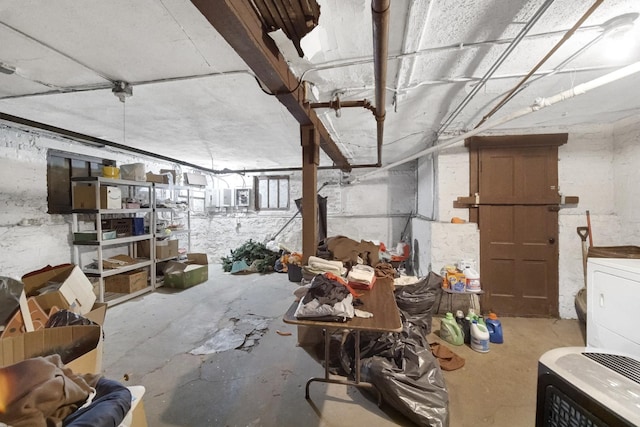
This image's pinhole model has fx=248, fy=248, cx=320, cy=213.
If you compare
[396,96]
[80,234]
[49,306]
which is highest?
[396,96]

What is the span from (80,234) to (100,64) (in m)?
2.98

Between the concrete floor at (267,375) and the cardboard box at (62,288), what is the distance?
0.64 meters

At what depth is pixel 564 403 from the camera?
792 mm

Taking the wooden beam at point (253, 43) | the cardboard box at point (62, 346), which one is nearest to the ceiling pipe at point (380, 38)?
the wooden beam at point (253, 43)

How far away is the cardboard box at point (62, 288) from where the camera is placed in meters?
1.81

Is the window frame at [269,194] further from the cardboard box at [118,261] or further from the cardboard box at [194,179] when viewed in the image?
the cardboard box at [118,261]

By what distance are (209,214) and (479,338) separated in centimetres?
615

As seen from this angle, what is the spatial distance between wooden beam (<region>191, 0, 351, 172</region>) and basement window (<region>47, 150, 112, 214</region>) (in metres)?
3.88

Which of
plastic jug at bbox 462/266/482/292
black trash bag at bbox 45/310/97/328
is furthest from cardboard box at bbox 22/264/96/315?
plastic jug at bbox 462/266/482/292

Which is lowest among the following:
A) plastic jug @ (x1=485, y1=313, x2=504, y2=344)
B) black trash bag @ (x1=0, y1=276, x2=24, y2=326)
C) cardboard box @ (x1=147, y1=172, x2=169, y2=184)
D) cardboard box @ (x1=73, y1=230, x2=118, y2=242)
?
plastic jug @ (x1=485, y1=313, x2=504, y2=344)

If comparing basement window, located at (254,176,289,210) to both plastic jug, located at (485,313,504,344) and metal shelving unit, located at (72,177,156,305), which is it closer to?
metal shelving unit, located at (72,177,156,305)

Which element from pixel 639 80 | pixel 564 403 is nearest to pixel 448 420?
pixel 564 403

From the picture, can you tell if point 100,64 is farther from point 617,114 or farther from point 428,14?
point 617,114

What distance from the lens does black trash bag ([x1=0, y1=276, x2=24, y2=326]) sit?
135 cm
